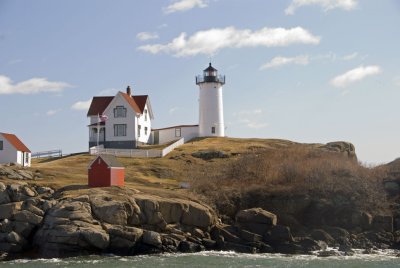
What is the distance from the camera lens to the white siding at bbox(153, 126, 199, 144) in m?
72.9

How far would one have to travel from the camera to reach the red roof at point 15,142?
53553 millimetres

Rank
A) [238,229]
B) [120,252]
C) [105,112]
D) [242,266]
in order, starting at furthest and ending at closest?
[105,112]
[238,229]
[120,252]
[242,266]

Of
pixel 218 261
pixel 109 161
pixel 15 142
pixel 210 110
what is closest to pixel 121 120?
pixel 210 110

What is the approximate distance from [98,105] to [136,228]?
110ft

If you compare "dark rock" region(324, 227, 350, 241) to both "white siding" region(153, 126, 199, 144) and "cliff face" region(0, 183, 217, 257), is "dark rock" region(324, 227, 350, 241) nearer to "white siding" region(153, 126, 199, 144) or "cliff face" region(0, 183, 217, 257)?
"cliff face" region(0, 183, 217, 257)

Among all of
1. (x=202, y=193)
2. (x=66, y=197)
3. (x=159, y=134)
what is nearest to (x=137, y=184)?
(x=202, y=193)

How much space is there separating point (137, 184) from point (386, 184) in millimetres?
19483

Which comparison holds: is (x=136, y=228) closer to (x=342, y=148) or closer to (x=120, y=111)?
(x=120, y=111)

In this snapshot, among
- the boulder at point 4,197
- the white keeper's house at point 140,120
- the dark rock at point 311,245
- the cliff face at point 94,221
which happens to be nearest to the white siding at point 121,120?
the white keeper's house at point 140,120

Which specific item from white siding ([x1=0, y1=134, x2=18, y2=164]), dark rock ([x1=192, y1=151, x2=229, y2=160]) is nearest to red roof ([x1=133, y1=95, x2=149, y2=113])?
dark rock ([x1=192, y1=151, x2=229, y2=160])

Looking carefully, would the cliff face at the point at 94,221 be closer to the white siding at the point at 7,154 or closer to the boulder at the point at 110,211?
the boulder at the point at 110,211

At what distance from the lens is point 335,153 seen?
5834 centimetres

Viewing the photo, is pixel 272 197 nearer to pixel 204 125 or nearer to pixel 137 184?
pixel 137 184

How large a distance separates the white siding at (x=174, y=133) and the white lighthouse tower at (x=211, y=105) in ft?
3.11
